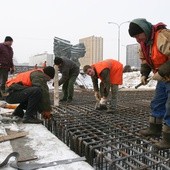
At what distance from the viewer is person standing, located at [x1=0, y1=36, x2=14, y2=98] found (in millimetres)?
7801

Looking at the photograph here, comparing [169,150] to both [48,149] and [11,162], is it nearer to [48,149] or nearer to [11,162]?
[48,149]

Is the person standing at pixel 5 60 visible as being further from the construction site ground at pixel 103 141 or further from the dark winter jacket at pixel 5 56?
the construction site ground at pixel 103 141

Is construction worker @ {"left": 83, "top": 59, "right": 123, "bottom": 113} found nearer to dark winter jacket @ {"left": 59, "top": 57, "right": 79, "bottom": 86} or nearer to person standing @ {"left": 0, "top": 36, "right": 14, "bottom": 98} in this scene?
dark winter jacket @ {"left": 59, "top": 57, "right": 79, "bottom": 86}

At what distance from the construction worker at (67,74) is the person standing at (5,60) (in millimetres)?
1412

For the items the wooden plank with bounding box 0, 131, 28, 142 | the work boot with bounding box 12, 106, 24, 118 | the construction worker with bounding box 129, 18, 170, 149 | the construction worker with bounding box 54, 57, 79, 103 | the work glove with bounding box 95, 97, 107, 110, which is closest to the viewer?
the construction worker with bounding box 129, 18, 170, 149

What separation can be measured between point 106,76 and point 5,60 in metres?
3.19

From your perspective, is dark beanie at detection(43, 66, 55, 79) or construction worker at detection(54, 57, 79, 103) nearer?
dark beanie at detection(43, 66, 55, 79)

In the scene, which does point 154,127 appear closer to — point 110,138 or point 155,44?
point 110,138

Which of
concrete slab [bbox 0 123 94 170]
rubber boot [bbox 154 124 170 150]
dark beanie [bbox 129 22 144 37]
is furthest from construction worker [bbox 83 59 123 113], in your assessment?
rubber boot [bbox 154 124 170 150]

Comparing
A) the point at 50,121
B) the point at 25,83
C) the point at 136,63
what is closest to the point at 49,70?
the point at 25,83

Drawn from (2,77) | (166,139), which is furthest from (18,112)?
(166,139)

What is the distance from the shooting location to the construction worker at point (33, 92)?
493cm

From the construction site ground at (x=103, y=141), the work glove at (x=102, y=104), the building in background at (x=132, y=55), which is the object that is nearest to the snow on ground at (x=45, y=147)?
the construction site ground at (x=103, y=141)

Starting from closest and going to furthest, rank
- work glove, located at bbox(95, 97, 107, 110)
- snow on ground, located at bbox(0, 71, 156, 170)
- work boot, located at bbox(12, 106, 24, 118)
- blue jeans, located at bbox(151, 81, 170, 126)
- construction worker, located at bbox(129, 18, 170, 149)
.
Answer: snow on ground, located at bbox(0, 71, 156, 170) < construction worker, located at bbox(129, 18, 170, 149) < blue jeans, located at bbox(151, 81, 170, 126) < work boot, located at bbox(12, 106, 24, 118) < work glove, located at bbox(95, 97, 107, 110)
